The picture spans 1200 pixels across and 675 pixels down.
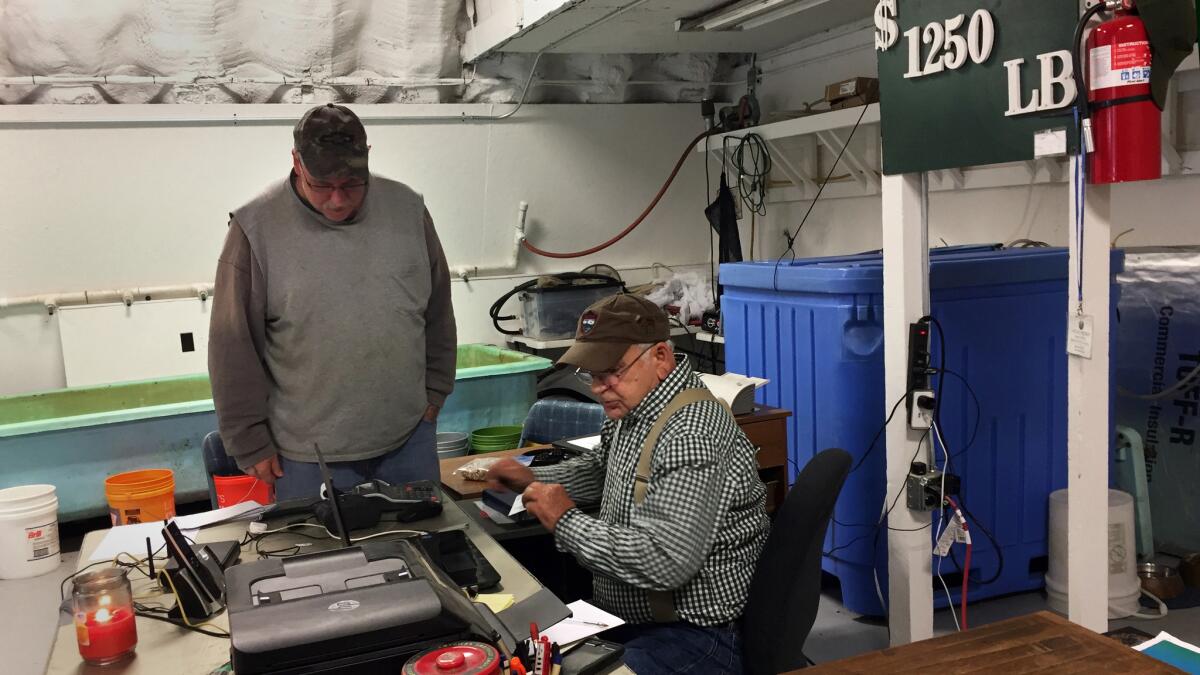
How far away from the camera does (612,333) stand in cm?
186

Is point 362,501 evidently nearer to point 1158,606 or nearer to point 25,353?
point 1158,606

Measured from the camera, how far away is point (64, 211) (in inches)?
182

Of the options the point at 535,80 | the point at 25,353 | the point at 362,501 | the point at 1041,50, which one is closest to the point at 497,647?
the point at 362,501

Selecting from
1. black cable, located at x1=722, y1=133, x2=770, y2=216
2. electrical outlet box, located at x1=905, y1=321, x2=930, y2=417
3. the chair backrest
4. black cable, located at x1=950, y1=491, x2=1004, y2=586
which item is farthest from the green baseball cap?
black cable, located at x1=722, y1=133, x2=770, y2=216

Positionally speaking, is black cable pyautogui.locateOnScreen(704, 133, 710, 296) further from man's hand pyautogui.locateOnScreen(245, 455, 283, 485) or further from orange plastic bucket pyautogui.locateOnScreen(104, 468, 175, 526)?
man's hand pyautogui.locateOnScreen(245, 455, 283, 485)

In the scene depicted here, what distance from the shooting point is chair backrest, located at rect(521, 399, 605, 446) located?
10.3 feet

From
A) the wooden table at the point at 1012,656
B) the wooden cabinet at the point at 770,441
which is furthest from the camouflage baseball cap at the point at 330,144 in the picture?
the wooden table at the point at 1012,656

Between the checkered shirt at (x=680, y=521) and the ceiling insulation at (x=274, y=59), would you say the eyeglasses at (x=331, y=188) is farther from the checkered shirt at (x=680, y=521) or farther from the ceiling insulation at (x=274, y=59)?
the ceiling insulation at (x=274, y=59)

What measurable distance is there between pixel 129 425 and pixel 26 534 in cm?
80

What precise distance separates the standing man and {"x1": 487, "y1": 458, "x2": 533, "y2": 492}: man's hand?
33 centimetres

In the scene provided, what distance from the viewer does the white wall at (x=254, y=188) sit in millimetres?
4562

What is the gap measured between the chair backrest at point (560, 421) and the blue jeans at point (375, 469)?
2.46ft

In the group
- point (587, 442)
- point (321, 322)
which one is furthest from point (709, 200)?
point (321, 322)

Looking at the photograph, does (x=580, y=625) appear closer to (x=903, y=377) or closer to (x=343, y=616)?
(x=343, y=616)
